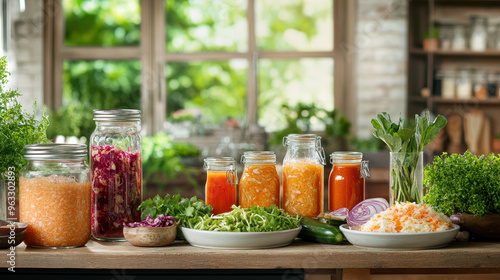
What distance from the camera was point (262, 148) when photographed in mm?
4320

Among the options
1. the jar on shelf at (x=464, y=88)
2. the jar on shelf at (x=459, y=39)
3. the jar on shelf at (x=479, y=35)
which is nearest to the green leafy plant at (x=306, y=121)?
the jar on shelf at (x=464, y=88)

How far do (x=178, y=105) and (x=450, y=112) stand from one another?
2.34 meters

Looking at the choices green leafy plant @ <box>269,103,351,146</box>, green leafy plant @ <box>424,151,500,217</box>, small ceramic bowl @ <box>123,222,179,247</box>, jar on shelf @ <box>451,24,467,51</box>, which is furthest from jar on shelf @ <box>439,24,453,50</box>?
small ceramic bowl @ <box>123,222,179,247</box>

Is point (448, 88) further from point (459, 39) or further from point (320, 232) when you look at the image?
point (320, 232)

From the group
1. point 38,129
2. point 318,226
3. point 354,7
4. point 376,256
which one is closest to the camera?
point 376,256

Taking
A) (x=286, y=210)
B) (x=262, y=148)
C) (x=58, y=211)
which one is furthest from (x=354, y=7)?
(x=58, y=211)

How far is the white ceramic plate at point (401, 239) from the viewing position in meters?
1.33

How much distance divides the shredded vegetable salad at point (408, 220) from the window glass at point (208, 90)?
3629 mm

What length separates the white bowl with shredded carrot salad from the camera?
1.33 metres

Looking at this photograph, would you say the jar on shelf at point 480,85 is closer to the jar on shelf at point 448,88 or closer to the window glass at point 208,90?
the jar on shelf at point 448,88

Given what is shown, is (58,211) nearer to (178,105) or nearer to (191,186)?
(191,186)

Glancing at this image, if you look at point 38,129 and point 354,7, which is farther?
point 354,7

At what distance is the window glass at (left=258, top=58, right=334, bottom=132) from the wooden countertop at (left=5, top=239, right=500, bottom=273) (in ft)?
11.9

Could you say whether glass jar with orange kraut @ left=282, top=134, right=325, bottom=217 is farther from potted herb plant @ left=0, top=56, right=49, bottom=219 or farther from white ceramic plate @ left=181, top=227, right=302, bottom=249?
potted herb plant @ left=0, top=56, right=49, bottom=219
